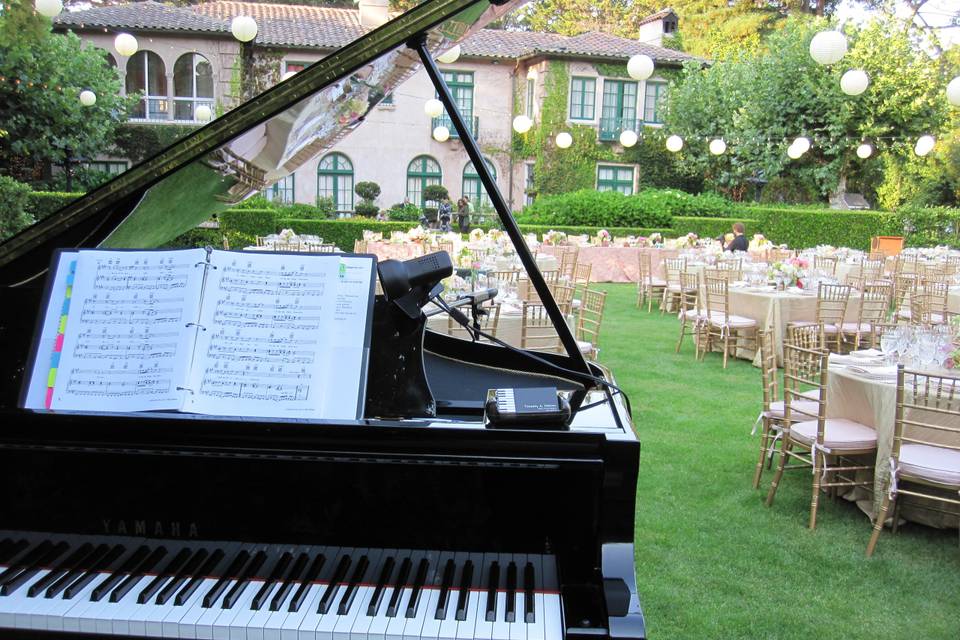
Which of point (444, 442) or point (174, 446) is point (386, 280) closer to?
point (444, 442)

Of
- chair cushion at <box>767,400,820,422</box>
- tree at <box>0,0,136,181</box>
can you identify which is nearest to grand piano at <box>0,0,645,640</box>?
chair cushion at <box>767,400,820,422</box>

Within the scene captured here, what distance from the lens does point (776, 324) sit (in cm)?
827

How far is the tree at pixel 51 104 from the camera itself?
18.9 metres

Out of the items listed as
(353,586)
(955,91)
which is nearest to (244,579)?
(353,586)

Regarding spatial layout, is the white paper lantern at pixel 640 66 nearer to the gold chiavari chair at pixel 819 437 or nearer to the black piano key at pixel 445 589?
the gold chiavari chair at pixel 819 437

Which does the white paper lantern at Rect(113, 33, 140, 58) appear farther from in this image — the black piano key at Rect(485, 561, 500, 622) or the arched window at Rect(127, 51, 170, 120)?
the arched window at Rect(127, 51, 170, 120)

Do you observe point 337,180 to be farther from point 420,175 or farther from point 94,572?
point 94,572

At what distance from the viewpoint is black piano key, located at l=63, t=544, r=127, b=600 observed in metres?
1.68

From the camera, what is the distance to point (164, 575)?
1734 millimetres

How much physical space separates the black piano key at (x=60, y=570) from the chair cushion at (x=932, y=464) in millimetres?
3777

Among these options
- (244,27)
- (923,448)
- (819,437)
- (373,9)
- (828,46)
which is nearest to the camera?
(923,448)

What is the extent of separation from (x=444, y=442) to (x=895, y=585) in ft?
9.92

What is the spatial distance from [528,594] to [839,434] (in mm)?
3448

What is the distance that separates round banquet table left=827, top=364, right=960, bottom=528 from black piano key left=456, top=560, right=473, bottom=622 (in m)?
3.34
